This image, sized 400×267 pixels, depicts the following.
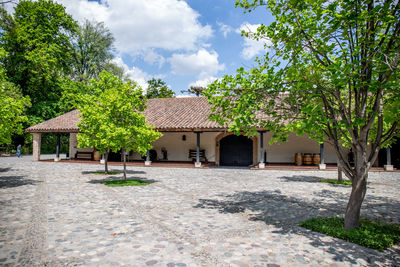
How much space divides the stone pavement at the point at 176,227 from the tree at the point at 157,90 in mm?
31402

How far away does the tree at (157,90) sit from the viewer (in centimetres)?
3875

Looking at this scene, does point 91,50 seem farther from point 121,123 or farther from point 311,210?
point 311,210

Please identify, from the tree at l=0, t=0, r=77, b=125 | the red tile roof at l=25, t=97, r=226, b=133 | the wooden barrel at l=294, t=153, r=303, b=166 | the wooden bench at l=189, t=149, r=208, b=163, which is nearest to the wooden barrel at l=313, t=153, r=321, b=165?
the wooden barrel at l=294, t=153, r=303, b=166

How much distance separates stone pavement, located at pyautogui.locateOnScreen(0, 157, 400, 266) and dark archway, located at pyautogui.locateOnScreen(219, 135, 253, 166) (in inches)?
385

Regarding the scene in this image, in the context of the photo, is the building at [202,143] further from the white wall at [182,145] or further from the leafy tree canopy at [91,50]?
the leafy tree canopy at [91,50]

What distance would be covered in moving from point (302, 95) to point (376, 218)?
3183mm

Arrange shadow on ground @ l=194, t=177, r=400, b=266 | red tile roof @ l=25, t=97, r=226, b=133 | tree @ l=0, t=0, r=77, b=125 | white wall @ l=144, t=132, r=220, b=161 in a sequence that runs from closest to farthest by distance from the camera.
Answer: shadow on ground @ l=194, t=177, r=400, b=266 → red tile roof @ l=25, t=97, r=226, b=133 → white wall @ l=144, t=132, r=220, b=161 → tree @ l=0, t=0, r=77, b=125

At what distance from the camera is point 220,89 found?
200 inches

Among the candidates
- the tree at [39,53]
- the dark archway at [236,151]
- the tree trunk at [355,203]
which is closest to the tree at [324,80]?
the tree trunk at [355,203]

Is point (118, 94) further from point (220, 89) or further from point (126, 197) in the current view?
point (220, 89)

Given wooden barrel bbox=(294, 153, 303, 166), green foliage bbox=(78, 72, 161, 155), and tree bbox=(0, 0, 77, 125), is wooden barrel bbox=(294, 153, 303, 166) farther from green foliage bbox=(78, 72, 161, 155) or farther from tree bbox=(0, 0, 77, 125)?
tree bbox=(0, 0, 77, 125)

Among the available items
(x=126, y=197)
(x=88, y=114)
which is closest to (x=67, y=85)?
(x=88, y=114)

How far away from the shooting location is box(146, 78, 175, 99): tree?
127 feet

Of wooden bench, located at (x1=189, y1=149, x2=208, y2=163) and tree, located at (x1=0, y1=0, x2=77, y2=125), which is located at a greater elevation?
tree, located at (x1=0, y1=0, x2=77, y2=125)
